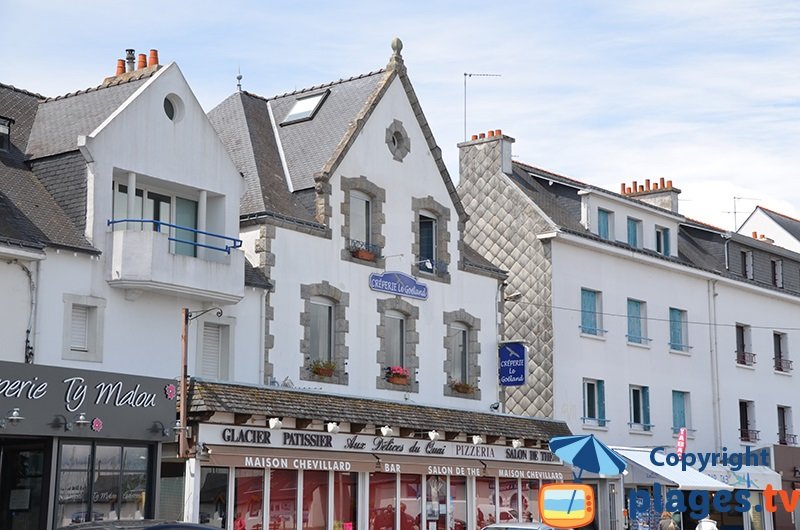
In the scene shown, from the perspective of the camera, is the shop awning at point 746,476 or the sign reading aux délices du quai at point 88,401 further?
the shop awning at point 746,476

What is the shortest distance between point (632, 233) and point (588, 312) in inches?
149

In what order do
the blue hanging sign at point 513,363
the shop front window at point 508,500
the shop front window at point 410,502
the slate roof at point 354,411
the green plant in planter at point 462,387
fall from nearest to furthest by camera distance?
1. the slate roof at point 354,411
2. the shop front window at point 410,502
3. the shop front window at point 508,500
4. the green plant in planter at point 462,387
5. the blue hanging sign at point 513,363

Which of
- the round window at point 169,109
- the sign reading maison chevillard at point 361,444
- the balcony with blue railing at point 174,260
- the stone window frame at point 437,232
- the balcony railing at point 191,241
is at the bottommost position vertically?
the sign reading maison chevillard at point 361,444

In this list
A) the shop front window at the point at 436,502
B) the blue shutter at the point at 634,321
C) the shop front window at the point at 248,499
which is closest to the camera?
the shop front window at the point at 248,499

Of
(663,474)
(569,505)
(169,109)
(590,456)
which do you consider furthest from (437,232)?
(569,505)

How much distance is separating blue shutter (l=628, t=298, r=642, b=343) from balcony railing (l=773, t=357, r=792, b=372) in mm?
8119

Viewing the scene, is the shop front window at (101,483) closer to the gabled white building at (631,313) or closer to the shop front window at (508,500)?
the shop front window at (508,500)

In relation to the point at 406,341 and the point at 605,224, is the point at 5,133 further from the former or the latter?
the point at 605,224

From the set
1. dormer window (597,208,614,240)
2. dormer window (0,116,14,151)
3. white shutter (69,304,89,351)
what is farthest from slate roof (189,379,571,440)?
dormer window (597,208,614,240)

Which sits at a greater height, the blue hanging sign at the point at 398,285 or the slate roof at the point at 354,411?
the blue hanging sign at the point at 398,285

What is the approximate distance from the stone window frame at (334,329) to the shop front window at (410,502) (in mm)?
2321

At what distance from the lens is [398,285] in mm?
26297

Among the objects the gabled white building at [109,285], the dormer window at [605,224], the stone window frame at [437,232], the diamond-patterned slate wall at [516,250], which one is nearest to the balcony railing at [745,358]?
the dormer window at [605,224]

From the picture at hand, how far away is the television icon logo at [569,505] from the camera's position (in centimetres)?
1498
